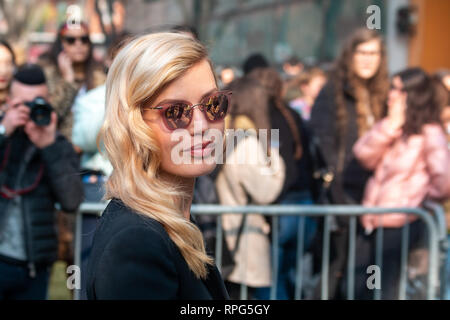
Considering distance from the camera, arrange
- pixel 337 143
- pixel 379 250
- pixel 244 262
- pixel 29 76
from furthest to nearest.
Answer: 1. pixel 337 143
2. pixel 379 250
3. pixel 244 262
4. pixel 29 76

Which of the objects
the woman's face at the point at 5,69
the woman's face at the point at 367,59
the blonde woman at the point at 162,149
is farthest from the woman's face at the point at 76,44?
the blonde woman at the point at 162,149

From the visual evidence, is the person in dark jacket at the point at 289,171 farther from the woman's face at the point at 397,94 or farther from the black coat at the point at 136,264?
the black coat at the point at 136,264

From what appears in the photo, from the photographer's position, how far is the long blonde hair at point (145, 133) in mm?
1604

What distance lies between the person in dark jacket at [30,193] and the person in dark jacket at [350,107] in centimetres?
204

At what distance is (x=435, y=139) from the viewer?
4.53 metres

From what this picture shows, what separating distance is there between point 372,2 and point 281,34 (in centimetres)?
311

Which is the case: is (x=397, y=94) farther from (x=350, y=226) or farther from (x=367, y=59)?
(x=350, y=226)

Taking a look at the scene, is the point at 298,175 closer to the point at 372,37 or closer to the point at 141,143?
the point at 372,37

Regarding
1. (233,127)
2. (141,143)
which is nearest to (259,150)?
(233,127)

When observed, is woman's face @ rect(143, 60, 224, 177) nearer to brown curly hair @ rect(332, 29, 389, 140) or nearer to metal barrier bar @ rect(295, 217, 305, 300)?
metal barrier bar @ rect(295, 217, 305, 300)

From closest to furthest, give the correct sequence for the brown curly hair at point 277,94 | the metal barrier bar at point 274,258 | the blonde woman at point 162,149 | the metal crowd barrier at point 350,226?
the blonde woman at point 162,149
the metal crowd barrier at point 350,226
the metal barrier bar at point 274,258
the brown curly hair at point 277,94

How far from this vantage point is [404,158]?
4516 millimetres

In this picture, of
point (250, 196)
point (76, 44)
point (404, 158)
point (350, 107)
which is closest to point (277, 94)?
point (350, 107)

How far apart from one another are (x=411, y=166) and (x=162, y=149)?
317 centimetres
